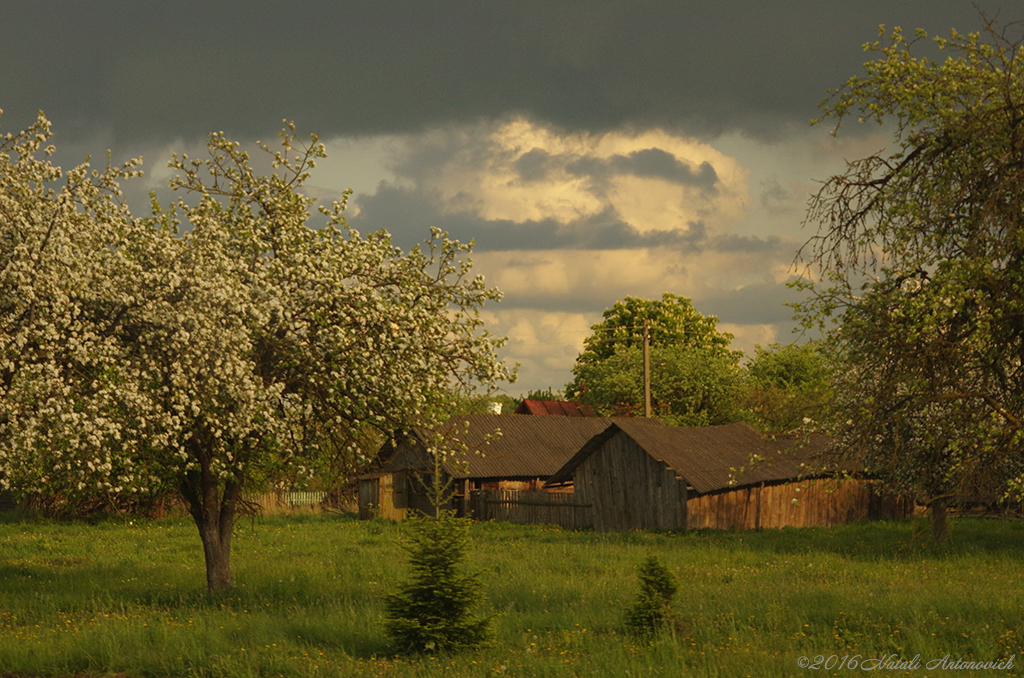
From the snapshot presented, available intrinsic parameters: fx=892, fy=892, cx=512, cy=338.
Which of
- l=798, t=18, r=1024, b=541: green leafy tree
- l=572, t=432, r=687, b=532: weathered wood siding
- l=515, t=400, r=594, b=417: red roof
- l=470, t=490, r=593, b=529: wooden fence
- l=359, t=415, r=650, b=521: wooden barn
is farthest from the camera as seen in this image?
l=515, t=400, r=594, b=417: red roof

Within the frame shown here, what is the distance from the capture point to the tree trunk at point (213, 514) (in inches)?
822

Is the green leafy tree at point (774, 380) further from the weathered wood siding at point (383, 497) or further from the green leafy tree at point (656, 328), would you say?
the weathered wood siding at point (383, 497)

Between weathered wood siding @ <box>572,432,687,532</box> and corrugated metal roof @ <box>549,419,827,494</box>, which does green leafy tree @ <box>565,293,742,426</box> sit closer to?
corrugated metal roof @ <box>549,419,827,494</box>

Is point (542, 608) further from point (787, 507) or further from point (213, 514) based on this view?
point (787, 507)

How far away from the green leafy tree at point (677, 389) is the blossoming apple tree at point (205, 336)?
5789 cm

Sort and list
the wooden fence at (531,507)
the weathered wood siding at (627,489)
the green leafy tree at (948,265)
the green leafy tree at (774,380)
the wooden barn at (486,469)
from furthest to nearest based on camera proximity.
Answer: the green leafy tree at (774,380), the wooden barn at (486,469), the wooden fence at (531,507), the weathered wood siding at (627,489), the green leafy tree at (948,265)

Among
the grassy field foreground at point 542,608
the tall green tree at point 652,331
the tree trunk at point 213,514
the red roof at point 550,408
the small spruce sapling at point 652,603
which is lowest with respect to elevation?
the grassy field foreground at point 542,608

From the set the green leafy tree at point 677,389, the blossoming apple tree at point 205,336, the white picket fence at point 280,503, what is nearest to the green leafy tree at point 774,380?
the green leafy tree at point 677,389

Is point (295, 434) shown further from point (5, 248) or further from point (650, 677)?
point (650, 677)

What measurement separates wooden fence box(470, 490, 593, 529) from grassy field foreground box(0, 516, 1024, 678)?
9707mm

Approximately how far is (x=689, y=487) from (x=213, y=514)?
81.8 ft

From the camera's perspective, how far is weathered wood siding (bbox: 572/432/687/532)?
4172 cm

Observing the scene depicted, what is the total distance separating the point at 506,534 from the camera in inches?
1570

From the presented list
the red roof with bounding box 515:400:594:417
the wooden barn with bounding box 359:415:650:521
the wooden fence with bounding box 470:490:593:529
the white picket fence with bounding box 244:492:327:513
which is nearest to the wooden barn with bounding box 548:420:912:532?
the wooden fence with bounding box 470:490:593:529
